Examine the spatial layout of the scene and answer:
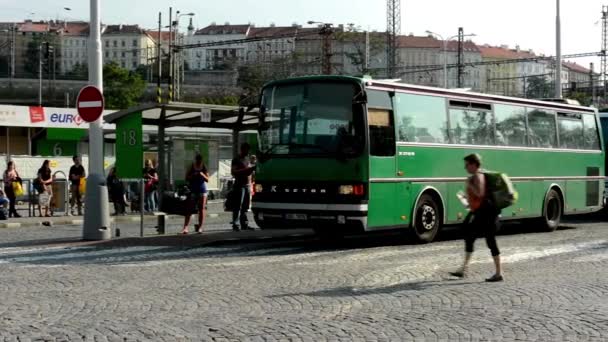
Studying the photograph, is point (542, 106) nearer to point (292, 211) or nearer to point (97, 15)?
point (292, 211)

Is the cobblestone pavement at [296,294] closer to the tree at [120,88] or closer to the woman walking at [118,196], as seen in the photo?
the woman walking at [118,196]

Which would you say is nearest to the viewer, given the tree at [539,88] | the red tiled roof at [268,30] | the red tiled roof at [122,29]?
the tree at [539,88]

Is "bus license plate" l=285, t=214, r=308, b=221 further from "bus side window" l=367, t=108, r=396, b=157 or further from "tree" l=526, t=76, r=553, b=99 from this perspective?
"tree" l=526, t=76, r=553, b=99

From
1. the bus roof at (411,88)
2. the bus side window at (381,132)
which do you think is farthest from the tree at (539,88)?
the bus side window at (381,132)

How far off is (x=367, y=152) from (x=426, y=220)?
228 centimetres

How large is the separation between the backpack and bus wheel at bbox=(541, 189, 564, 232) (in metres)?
9.42

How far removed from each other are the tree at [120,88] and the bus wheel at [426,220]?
262 feet

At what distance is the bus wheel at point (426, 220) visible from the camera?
54.1 feet

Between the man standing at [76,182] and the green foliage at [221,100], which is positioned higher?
the green foliage at [221,100]

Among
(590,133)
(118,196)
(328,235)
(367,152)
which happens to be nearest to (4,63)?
(118,196)

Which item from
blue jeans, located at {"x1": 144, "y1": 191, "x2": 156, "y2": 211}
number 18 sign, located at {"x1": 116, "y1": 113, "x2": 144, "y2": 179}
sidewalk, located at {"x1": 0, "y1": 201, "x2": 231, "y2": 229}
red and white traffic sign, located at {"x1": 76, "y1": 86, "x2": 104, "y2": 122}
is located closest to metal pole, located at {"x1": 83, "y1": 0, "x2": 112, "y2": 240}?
red and white traffic sign, located at {"x1": 76, "y1": 86, "x2": 104, "y2": 122}

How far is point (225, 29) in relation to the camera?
182m

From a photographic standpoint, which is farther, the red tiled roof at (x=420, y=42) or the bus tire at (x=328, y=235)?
the red tiled roof at (x=420, y=42)

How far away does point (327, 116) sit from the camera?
1543 cm
